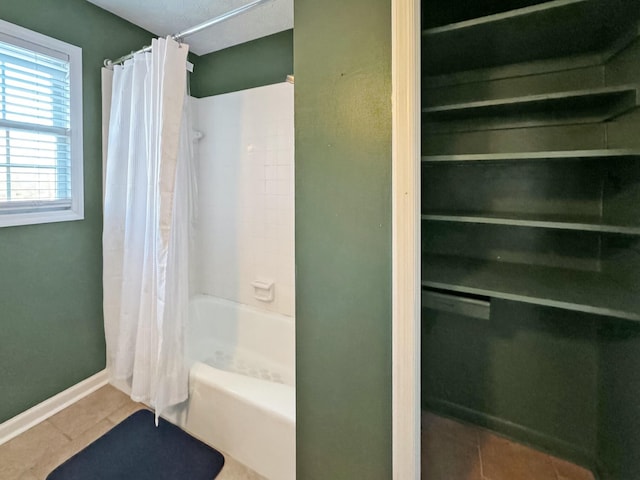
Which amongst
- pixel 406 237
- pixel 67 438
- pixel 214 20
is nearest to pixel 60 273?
pixel 67 438

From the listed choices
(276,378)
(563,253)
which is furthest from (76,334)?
(563,253)

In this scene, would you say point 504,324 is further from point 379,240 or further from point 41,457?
point 41,457

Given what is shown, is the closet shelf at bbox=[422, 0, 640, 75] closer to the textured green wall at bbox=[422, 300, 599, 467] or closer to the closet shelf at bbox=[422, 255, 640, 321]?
the closet shelf at bbox=[422, 255, 640, 321]

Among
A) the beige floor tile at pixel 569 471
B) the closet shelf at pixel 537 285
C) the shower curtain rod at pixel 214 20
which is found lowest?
the beige floor tile at pixel 569 471

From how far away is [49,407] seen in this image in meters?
1.79

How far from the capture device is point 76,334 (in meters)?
1.92

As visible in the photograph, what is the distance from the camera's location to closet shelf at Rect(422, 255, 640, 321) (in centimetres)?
106

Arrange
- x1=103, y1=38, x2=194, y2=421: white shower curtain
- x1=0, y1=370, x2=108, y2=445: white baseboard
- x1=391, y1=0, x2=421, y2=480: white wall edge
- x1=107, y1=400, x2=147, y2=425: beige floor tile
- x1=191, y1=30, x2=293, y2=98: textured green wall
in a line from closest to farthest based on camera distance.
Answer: x1=391, y1=0, x2=421, y2=480: white wall edge
x1=103, y1=38, x2=194, y2=421: white shower curtain
x1=0, y1=370, x2=108, y2=445: white baseboard
x1=107, y1=400, x2=147, y2=425: beige floor tile
x1=191, y1=30, x2=293, y2=98: textured green wall

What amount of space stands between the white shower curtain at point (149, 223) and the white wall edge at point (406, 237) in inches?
45.2

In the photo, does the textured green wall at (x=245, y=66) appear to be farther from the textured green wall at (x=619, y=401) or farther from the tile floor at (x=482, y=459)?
the tile floor at (x=482, y=459)

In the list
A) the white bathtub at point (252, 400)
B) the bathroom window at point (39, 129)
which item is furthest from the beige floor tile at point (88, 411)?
the bathroom window at point (39, 129)

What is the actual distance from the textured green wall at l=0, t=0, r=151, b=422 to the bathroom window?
0.19 ft

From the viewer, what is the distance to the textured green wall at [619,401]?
3.55 ft

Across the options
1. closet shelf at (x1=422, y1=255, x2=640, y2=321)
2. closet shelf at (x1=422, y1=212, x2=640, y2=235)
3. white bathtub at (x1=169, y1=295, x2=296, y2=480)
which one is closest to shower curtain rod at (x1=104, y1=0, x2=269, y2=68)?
closet shelf at (x1=422, y1=212, x2=640, y2=235)
